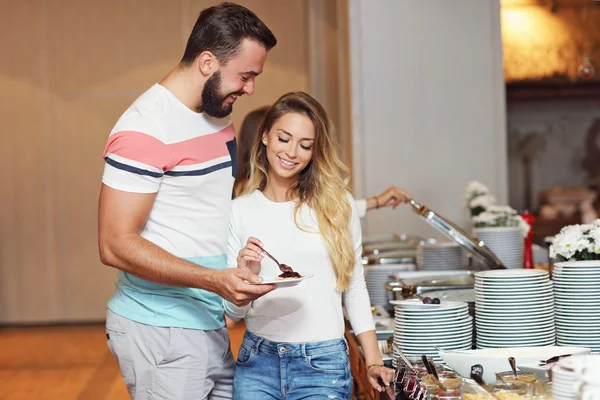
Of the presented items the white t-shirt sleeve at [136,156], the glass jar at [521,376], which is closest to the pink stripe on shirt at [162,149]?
the white t-shirt sleeve at [136,156]

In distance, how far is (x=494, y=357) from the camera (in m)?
2.00

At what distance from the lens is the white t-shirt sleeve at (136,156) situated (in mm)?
2270

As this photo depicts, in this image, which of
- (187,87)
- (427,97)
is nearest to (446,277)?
(187,87)

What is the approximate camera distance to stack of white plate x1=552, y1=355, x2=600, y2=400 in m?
1.37

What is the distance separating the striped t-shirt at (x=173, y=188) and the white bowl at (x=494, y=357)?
30.1 inches

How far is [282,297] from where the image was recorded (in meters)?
2.43

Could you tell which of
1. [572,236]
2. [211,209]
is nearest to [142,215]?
[211,209]

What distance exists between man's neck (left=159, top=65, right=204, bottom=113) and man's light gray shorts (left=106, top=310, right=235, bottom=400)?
0.66 meters

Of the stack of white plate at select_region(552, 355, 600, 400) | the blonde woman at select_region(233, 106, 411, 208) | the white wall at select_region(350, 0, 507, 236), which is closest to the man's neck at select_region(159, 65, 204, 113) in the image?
the blonde woman at select_region(233, 106, 411, 208)

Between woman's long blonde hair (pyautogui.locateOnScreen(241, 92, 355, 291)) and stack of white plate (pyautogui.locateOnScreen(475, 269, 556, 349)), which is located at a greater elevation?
woman's long blonde hair (pyautogui.locateOnScreen(241, 92, 355, 291))

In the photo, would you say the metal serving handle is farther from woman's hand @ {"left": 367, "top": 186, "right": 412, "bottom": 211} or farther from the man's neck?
the man's neck

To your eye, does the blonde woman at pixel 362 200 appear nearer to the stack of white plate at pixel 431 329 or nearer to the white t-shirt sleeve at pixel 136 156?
the white t-shirt sleeve at pixel 136 156

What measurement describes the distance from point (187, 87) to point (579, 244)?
1.25 meters

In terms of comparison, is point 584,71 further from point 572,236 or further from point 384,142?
point 572,236
